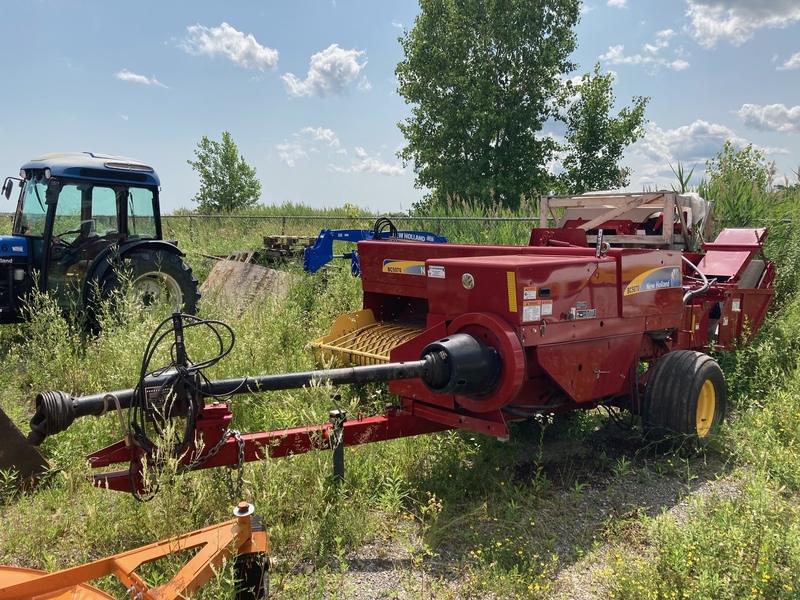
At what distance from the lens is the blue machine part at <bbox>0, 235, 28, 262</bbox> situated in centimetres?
731

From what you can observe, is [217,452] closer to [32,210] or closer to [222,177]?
[32,210]

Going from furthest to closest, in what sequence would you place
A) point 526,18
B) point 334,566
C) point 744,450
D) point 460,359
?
point 526,18
point 744,450
point 460,359
point 334,566

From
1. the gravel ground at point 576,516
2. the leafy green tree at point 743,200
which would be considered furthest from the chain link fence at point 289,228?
the gravel ground at point 576,516

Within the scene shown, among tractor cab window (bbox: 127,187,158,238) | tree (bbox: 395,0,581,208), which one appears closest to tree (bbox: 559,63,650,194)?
tree (bbox: 395,0,581,208)

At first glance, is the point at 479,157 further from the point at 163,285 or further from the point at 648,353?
the point at 648,353

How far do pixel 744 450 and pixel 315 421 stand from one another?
3.14m

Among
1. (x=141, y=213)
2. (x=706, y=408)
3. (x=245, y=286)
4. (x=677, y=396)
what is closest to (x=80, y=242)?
(x=141, y=213)

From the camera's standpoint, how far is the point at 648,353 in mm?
4801

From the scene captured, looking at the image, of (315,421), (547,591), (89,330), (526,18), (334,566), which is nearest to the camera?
(547,591)

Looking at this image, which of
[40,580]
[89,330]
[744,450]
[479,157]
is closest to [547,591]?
[40,580]

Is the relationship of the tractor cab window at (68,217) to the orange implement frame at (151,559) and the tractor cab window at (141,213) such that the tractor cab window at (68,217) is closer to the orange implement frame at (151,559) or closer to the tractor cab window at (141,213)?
the tractor cab window at (141,213)

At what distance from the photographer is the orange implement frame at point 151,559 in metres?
2.35

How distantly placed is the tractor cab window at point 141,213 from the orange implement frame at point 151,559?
6.05 metres

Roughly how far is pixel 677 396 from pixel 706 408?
484 millimetres
